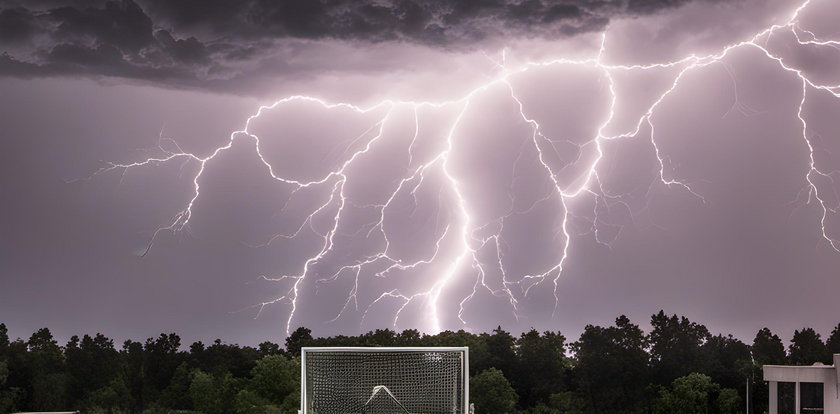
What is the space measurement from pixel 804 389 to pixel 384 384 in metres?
7.98

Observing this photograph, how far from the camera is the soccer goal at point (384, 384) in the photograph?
15070 millimetres

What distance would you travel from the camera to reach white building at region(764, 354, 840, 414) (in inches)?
744

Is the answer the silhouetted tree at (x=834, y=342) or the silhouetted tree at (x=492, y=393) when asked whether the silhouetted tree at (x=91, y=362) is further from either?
the silhouetted tree at (x=834, y=342)

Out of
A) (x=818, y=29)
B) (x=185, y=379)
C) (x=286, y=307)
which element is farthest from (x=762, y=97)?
(x=185, y=379)

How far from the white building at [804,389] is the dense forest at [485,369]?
17.5 meters

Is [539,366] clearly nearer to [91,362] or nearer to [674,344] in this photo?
[674,344]

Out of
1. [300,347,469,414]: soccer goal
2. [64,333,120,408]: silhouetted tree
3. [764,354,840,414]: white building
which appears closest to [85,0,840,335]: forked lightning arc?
[64,333,120,408]: silhouetted tree

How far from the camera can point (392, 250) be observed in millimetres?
36562

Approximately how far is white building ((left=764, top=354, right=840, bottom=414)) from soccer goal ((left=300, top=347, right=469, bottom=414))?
6.83m

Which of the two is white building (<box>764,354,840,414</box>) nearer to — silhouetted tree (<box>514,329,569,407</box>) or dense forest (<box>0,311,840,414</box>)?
dense forest (<box>0,311,840,414</box>)

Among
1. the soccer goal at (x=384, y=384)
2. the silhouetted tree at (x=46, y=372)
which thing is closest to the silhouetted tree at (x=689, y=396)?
the silhouetted tree at (x=46, y=372)

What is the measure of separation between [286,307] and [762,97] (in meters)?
16.3

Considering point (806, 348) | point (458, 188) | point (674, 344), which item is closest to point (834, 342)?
point (806, 348)

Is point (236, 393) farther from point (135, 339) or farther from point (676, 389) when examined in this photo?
point (676, 389)
